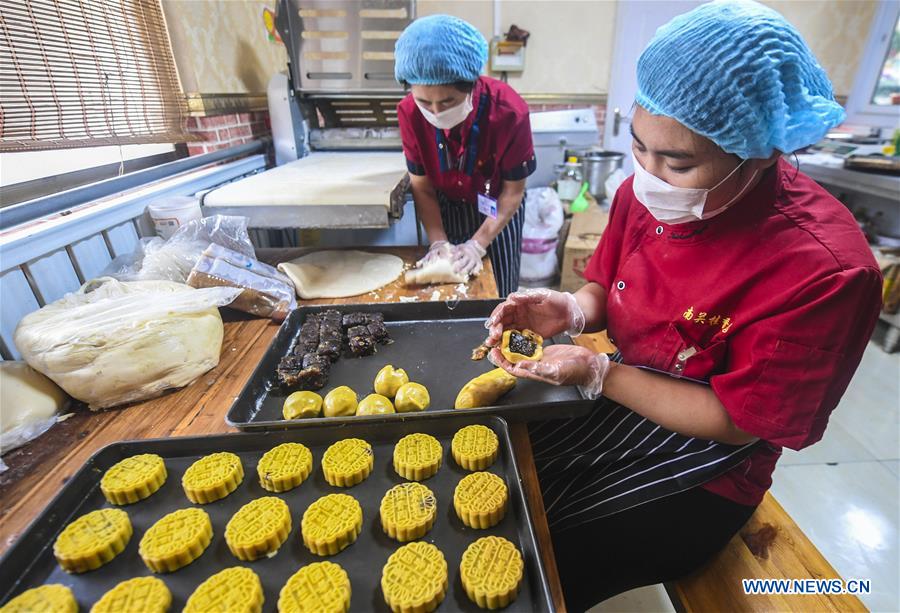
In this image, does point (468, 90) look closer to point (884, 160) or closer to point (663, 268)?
point (663, 268)

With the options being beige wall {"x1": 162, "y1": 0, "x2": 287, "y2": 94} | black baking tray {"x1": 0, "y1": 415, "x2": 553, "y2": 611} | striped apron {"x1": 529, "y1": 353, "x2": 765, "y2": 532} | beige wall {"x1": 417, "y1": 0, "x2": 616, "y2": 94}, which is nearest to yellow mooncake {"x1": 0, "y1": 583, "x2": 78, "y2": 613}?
black baking tray {"x1": 0, "y1": 415, "x2": 553, "y2": 611}

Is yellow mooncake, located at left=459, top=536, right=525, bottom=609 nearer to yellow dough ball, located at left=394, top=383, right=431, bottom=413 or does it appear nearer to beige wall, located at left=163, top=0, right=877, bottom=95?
yellow dough ball, located at left=394, top=383, right=431, bottom=413

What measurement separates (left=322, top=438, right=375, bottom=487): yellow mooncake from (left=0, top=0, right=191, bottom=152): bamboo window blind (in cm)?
145

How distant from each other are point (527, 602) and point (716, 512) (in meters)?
0.64

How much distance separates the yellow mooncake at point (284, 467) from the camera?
2.86 ft

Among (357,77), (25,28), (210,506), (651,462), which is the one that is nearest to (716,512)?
(651,462)

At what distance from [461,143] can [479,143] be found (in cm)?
8

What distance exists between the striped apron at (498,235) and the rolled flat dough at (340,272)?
0.48 meters

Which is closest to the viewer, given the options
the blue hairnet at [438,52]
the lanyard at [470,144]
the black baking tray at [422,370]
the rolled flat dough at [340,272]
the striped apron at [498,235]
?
the black baking tray at [422,370]

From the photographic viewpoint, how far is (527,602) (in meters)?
0.70

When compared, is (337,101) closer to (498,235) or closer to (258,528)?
(498,235)

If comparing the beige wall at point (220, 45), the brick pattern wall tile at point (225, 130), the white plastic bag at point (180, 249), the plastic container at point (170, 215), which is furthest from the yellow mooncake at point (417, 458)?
the beige wall at point (220, 45)

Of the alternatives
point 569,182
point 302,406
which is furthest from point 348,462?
point 569,182

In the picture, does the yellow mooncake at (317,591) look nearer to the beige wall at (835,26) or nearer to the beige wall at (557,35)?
the beige wall at (557,35)
